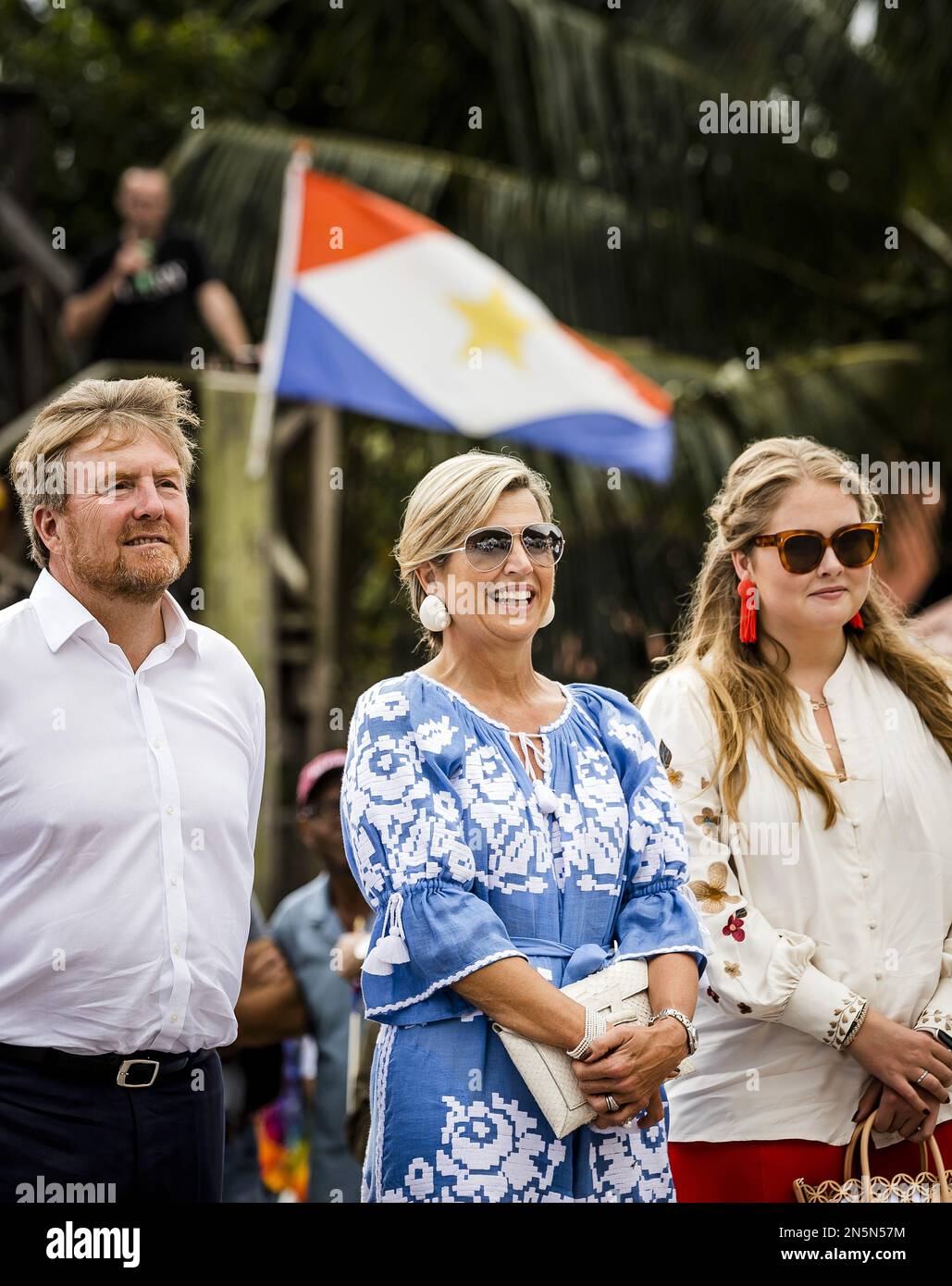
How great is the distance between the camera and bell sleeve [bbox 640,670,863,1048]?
3684mm

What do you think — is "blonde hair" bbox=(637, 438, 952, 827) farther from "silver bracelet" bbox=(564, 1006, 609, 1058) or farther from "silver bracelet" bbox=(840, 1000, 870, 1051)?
"silver bracelet" bbox=(564, 1006, 609, 1058)

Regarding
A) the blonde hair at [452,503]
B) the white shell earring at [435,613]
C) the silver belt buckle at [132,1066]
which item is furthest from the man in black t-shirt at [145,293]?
the silver belt buckle at [132,1066]

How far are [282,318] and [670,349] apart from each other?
538 centimetres

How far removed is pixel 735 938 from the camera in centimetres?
374

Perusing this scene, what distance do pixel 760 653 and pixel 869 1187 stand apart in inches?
46.1

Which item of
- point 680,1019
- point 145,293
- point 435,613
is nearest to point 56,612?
point 435,613

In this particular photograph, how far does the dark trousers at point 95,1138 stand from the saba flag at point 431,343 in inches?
178

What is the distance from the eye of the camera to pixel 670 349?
12.5 meters

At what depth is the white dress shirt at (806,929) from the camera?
12.2 ft

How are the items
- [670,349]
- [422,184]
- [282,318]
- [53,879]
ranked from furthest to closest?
[670,349]
[422,184]
[282,318]
[53,879]

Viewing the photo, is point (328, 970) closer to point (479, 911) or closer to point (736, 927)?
point (736, 927)

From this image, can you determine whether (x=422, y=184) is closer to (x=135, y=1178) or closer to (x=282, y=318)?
(x=282, y=318)

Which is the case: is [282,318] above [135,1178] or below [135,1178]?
Result: above
